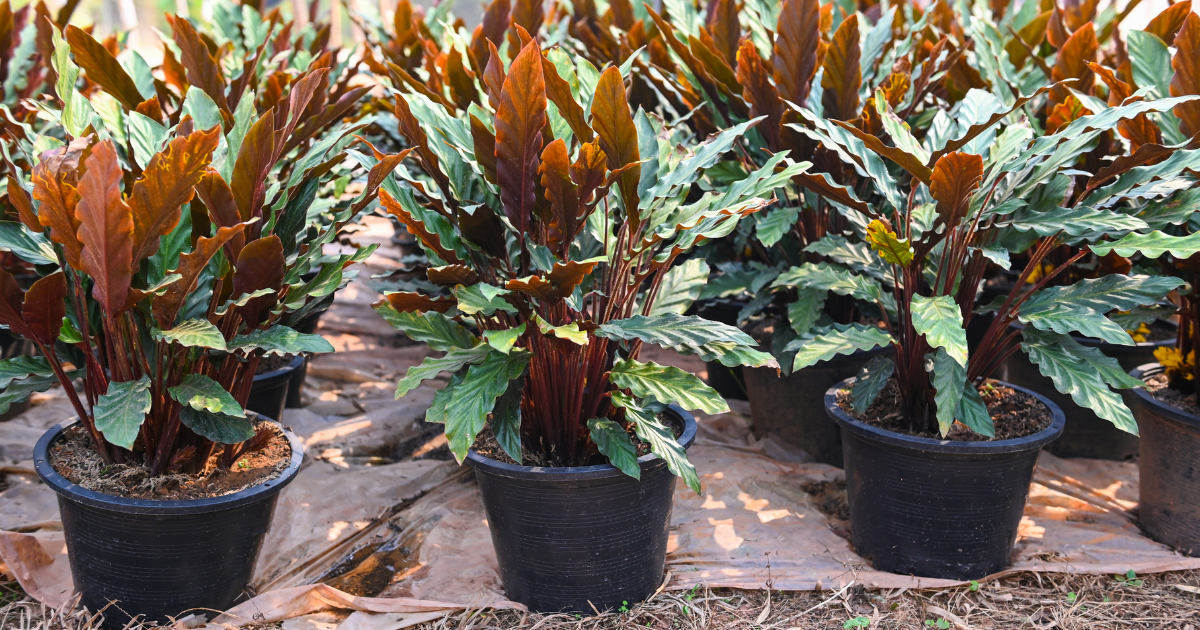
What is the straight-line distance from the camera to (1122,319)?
246 centimetres

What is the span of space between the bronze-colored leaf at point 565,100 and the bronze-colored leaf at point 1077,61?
1.59 m

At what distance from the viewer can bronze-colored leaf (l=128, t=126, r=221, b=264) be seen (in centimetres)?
169

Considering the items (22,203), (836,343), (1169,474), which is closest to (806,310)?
(836,343)

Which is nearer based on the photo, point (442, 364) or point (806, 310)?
point (442, 364)

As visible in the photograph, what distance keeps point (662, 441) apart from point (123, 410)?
110cm

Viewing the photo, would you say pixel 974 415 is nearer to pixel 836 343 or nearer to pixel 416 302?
pixel 836 343

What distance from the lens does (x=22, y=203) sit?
1817mm

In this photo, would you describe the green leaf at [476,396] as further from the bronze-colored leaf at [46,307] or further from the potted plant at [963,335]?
the bronze-colored leaf at [46,307]

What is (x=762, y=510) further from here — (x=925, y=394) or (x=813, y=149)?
(x=813, y=149)

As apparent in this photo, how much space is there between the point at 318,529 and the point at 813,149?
1.82 m

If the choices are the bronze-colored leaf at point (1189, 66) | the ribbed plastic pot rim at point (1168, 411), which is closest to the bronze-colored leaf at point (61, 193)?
the bronze-colored leaf at point (1189, 66)

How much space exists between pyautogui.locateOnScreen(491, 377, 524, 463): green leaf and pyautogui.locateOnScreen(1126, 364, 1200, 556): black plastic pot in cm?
175

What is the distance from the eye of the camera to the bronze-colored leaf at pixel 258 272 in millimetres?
1860

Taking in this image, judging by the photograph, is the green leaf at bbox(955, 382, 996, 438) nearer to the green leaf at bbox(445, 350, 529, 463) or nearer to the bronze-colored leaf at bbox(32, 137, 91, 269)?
the green leaf at bbox(445, 350, 529, 463)
